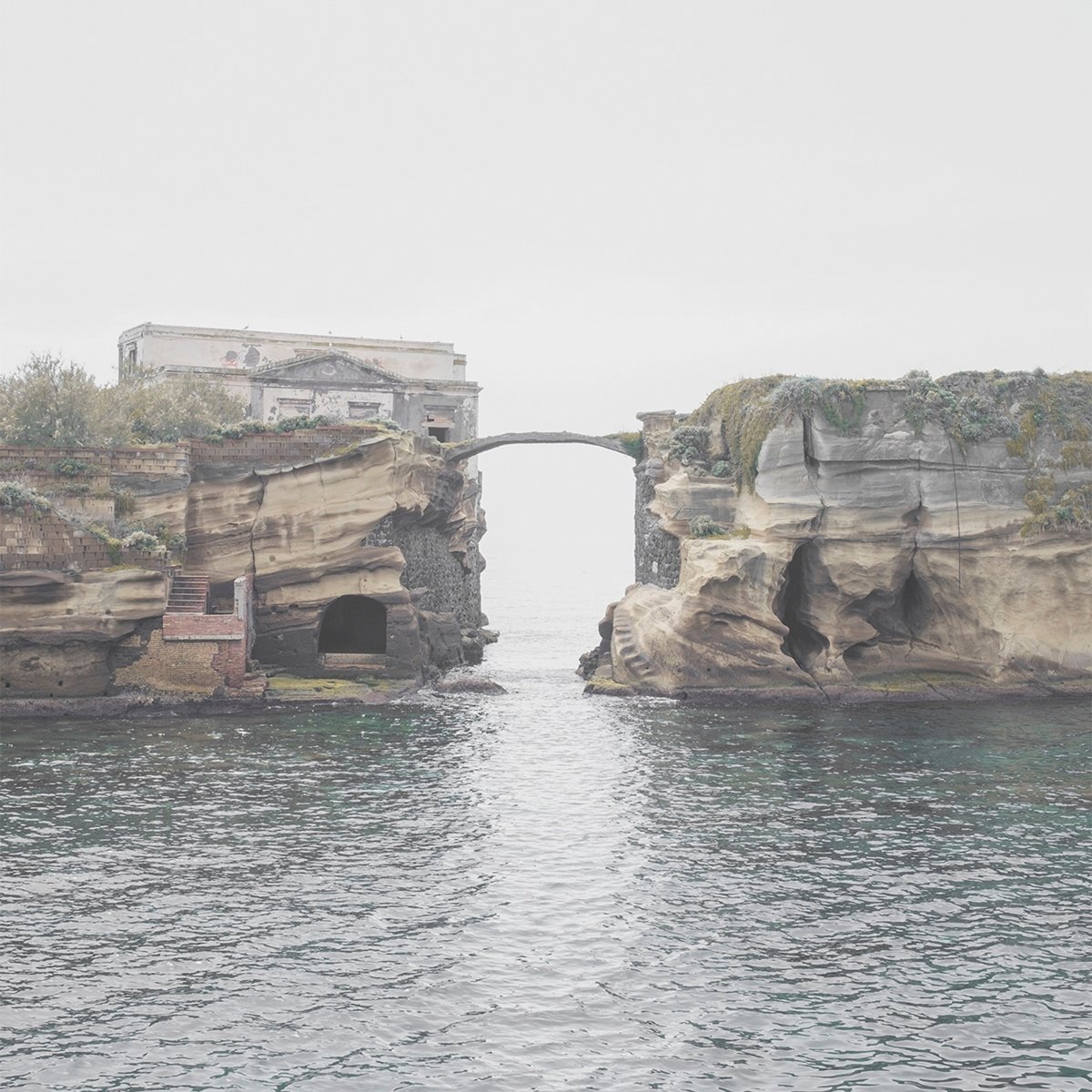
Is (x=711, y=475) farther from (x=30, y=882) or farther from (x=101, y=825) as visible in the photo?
(x=30, y=882)

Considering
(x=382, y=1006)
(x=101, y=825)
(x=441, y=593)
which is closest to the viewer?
(x=382, y=1006)

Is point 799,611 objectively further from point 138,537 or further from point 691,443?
point 138,537

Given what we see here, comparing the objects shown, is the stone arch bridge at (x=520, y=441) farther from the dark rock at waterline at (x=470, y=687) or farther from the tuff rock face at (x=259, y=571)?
the dark rock at waterline at (x=470, y=687)

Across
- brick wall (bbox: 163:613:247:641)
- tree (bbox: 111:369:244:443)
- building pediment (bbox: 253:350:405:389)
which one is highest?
building pediment (bbox: 253:350:405:389)

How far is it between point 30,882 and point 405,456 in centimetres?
2764

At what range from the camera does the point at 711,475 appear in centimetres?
4941

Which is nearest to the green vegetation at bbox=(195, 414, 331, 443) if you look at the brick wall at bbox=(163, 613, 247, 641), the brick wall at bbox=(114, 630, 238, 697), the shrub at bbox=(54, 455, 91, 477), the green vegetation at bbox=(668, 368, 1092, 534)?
the shrub at bbox=(54, 455, 91, 477)

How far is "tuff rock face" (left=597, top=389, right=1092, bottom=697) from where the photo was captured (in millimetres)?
45250

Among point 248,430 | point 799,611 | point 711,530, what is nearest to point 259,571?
point 248,430

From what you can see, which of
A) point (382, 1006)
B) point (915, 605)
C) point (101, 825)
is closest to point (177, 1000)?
point (382, 1006)

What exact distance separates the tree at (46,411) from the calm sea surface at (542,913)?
45.5ft

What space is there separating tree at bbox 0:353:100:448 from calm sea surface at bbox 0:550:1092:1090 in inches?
546

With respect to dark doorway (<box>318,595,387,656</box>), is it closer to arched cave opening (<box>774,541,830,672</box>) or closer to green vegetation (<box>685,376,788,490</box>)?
green vegetation (<box>685,376,788,490</box>)

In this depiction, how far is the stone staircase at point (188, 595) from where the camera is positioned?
42.0 metres
